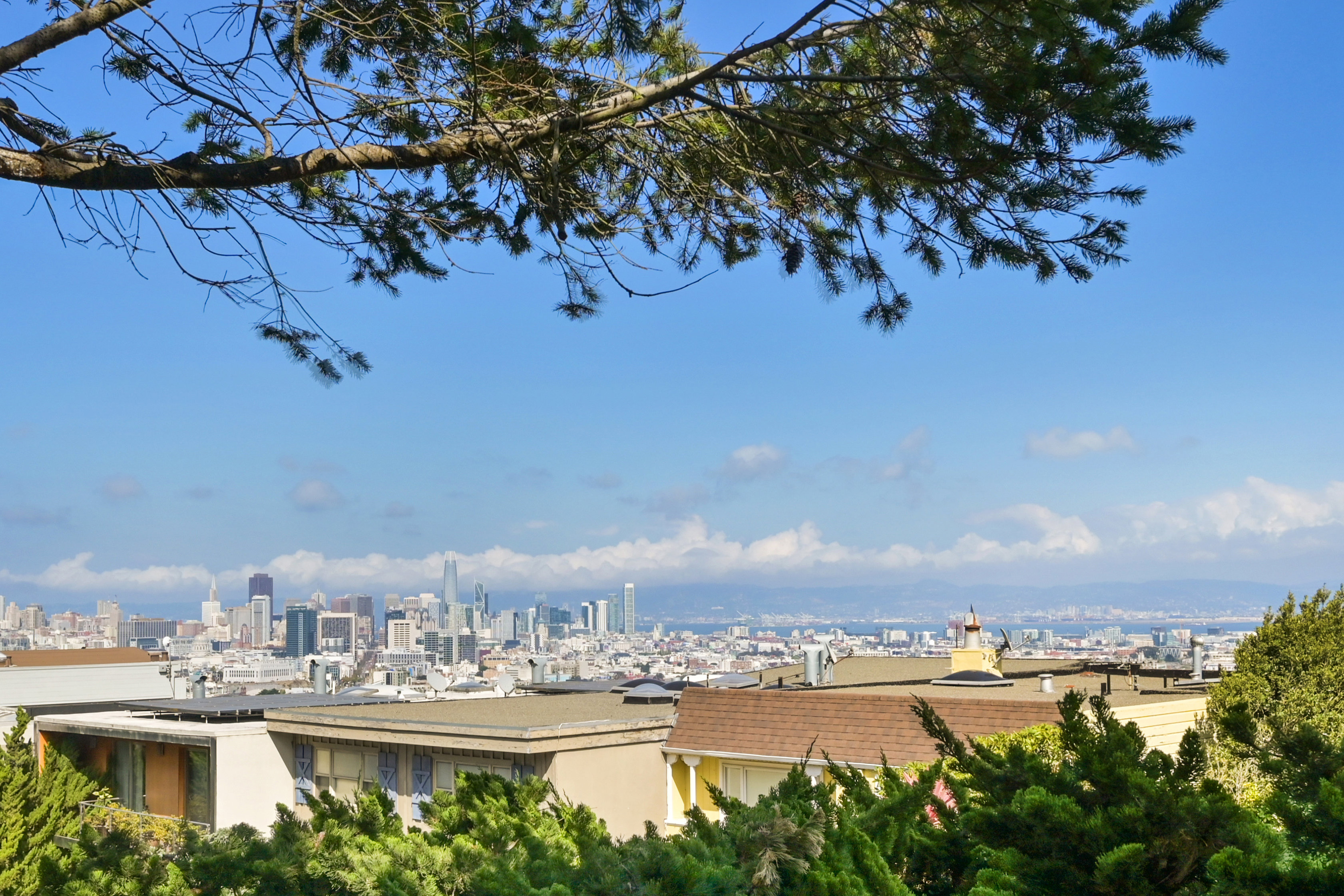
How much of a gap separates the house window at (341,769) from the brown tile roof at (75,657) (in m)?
20.4

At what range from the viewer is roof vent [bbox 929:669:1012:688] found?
18.5 meters

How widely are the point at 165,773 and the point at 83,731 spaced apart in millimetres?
2053

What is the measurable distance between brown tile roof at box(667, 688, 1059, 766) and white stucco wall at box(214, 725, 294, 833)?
789cm

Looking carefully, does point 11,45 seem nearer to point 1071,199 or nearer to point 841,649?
point 1071,199

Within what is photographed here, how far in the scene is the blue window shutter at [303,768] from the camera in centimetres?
2064

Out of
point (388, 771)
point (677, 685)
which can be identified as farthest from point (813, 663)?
point (388, 771)

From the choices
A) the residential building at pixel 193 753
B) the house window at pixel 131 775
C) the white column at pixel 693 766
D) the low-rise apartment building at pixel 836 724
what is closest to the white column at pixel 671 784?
the low-rise apartment building at pixel 836 724

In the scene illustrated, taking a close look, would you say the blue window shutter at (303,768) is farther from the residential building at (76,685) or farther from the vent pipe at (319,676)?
the residential building at (76,685)

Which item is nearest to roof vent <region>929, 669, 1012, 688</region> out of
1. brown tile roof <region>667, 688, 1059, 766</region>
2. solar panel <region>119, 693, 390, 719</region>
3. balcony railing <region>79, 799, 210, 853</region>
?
brown tile roof <region>667, 688, 1059, 766</region>

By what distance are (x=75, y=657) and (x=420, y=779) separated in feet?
92.2

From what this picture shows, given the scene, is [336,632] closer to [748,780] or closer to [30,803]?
[30,803]

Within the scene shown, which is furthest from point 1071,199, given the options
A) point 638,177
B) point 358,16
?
point 358,16

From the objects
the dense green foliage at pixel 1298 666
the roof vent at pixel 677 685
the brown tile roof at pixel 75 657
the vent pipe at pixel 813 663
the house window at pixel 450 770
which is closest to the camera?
the dense green foliage at pixel 1298 666

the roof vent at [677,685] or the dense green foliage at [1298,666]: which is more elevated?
the dense green foliage at [1298,666]
